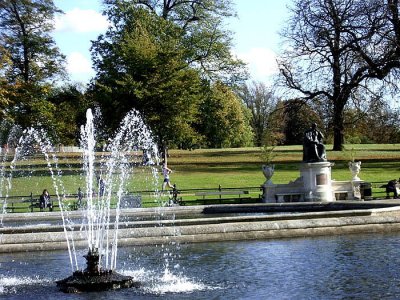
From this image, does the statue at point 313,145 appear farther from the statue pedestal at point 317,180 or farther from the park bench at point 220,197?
the park bench at point 220,197

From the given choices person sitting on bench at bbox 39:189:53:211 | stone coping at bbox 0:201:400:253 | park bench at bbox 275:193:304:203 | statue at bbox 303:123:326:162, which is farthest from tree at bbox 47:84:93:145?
stone coping at bbox 0:201:400:253

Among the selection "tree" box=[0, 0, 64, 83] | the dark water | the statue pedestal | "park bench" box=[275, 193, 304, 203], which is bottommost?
the dark water

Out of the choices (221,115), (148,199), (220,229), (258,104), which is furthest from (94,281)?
(258,104)

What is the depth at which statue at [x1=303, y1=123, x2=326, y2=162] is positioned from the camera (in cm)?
2488

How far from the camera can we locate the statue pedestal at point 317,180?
25.4 m

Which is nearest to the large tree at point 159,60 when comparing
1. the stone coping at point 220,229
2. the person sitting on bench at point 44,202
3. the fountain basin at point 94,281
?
the person sitting on bench at point 44,202

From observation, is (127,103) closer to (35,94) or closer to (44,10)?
(35,94)

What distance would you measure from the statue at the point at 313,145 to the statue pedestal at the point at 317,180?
0.24m

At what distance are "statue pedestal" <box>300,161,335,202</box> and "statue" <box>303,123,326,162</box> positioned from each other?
0.24 m

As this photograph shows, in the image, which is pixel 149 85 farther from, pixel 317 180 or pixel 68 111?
pixel 317 180

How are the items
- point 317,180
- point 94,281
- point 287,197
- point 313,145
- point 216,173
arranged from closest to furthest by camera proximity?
point 94,281 < point 313,145 < point 317,180 < point 287,197 < point 216,173

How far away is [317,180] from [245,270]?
13774mm

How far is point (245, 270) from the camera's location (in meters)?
12.3

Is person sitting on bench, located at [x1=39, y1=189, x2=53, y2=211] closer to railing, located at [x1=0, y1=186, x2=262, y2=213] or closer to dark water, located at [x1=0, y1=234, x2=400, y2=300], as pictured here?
railing, located at [x1=0, y1=186, x2=262, y2=213]
